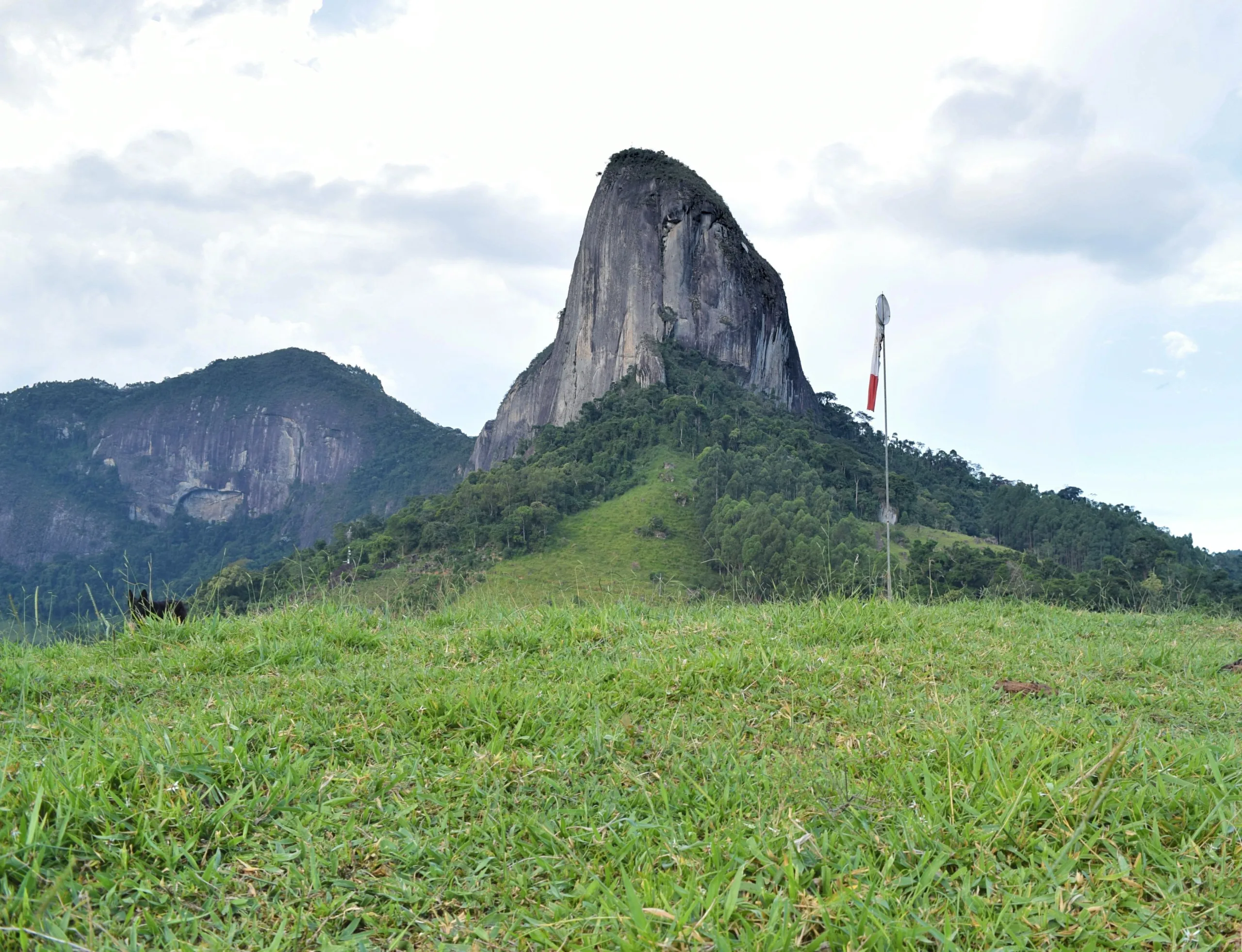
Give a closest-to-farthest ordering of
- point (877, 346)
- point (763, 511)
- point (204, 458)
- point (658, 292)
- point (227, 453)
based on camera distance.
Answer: point (877, 346)
point (763, 511)
point (658, 292)
point (204, 458)
point (227, 453)

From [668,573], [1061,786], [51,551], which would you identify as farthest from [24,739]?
[51,551]

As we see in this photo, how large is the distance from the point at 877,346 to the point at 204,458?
610 ft

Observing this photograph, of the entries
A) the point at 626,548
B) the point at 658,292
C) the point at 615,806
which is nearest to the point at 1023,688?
the point at 615,806

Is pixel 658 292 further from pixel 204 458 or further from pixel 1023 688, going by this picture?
pixel 204 458

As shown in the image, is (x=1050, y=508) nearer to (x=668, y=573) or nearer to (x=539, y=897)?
(x=668, y=573)

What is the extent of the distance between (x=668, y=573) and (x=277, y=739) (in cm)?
4507

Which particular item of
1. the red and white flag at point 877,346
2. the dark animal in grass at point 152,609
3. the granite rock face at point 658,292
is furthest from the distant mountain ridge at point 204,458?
the dark animal in grass at point 152,609

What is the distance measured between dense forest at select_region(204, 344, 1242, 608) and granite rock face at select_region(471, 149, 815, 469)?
384cm

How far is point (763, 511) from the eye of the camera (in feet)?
161

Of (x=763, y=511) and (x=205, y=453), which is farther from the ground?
(x=205, y=453)

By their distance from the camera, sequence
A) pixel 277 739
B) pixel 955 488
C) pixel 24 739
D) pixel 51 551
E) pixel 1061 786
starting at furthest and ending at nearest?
pixel 51 551 < pixel 955 488 < pixel 24 739 < pixel 277 739 < pixel 1061 786


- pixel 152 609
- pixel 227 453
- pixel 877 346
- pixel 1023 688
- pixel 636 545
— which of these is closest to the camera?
pixel 1023 688

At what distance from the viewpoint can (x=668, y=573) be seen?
47.6m

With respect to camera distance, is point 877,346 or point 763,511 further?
point 763,511
